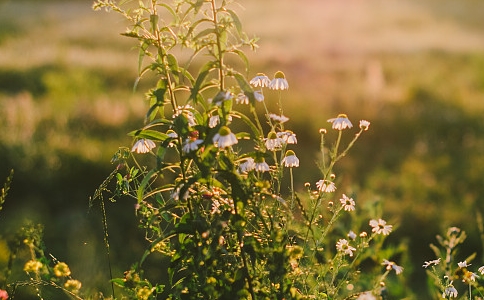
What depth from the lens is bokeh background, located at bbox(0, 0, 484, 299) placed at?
18.2 feet

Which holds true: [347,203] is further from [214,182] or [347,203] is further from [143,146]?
[143,146]

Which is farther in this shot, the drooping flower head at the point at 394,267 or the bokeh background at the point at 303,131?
the bokeh background at the point at 303,131

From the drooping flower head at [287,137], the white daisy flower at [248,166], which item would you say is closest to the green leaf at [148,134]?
the white daisy flower at [248,166]

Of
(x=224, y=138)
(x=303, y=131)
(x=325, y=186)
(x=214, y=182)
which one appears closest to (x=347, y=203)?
(x=325, y=186)

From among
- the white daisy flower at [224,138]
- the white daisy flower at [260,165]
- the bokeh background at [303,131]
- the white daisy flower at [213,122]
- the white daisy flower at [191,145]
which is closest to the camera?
the white daisy flower at [224,138]

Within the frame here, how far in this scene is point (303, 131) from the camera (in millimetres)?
7719

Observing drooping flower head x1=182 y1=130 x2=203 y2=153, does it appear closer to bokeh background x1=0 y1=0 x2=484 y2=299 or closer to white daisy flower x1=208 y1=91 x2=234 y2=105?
white daisy flower x1=208 y1=91 x2=234 y2=105

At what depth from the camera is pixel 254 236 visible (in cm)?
223

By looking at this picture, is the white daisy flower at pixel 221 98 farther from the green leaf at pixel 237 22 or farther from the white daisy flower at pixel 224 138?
the green leaf at pixel 237 22

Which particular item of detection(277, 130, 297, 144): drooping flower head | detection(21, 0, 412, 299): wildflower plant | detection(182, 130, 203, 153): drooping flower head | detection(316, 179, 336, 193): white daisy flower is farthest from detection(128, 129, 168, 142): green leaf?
detection(316, 179, 336, 193): white daisy flower

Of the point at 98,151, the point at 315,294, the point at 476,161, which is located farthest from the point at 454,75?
the point at 315,294

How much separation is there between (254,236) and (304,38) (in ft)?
47.2

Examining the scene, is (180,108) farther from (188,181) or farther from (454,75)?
(454,75)

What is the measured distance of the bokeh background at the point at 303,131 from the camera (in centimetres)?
556
